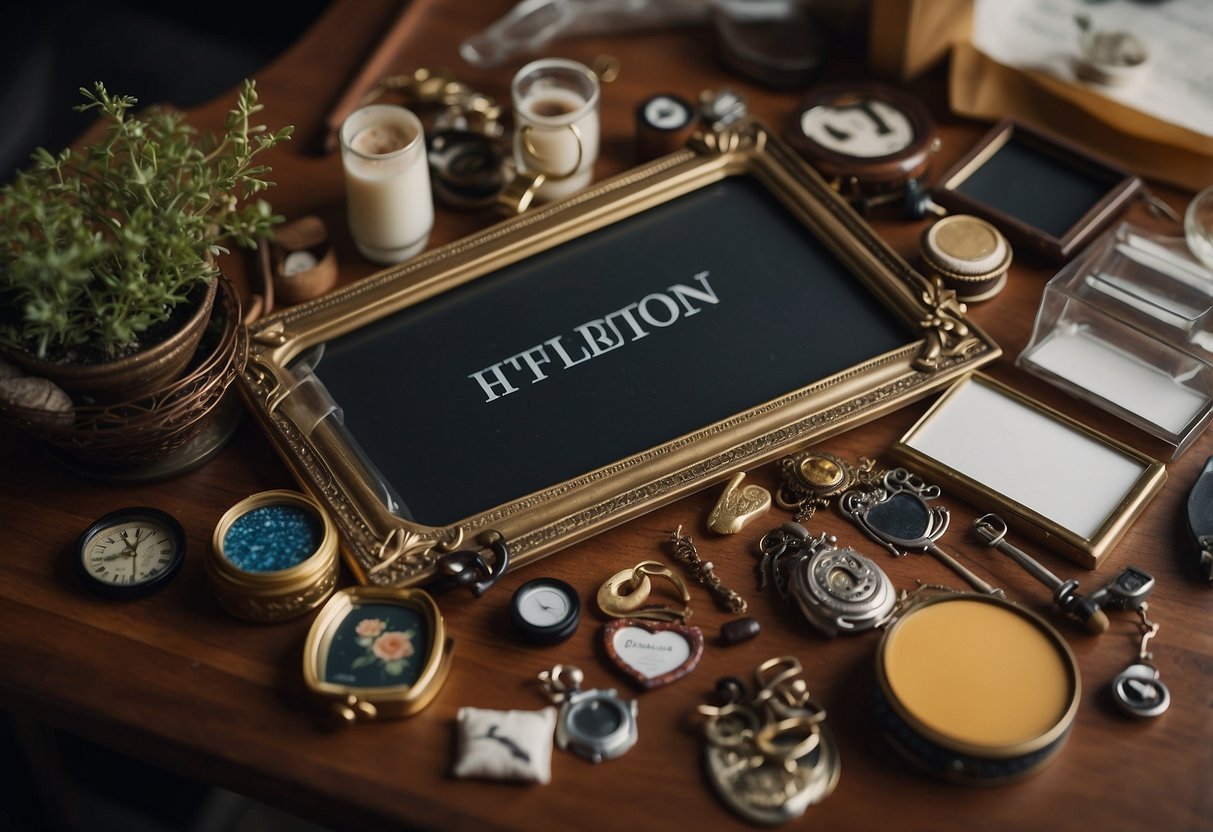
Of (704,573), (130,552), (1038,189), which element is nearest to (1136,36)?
(1038,189)

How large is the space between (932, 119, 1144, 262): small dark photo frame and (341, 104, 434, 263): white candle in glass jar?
0.65m

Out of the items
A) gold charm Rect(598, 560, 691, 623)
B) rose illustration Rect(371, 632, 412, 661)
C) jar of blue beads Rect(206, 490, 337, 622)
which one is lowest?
gold charm Rect(598, 560, 691, 623)

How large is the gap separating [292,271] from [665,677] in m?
0.68

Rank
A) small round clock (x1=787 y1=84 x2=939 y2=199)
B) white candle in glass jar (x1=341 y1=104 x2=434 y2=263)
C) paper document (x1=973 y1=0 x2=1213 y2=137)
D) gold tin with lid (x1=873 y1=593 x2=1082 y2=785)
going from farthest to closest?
paper document (x1=973 y1=0 x2=1213 y2=137)
small round clock (x1=787 y1=84 x2=939 y2=199)
white candle in glass jar (x1=341 y1=104 x2=434 y2=263)
gold tin with lid (x1=873 y1=593 x2=1082 y2=785)

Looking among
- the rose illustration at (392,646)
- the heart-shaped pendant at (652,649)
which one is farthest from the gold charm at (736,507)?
the rose illustration at (392,646)

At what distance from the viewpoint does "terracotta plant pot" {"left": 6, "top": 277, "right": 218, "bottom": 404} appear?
3.49 feet

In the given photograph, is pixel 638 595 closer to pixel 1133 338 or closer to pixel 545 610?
pixel 545 610

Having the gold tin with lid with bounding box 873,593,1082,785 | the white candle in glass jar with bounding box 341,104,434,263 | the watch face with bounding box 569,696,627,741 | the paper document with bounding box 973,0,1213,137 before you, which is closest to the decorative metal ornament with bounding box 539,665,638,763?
the watch face with bounding box 569,696,627,741

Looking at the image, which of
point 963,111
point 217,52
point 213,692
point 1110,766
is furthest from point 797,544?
point 217,52

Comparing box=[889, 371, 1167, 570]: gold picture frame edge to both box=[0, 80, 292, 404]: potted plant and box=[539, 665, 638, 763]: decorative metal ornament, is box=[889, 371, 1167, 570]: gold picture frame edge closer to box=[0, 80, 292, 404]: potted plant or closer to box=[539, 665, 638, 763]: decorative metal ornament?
box=[539, 665, 638, 763]: decorative metal ornament

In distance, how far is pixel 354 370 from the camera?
130cm

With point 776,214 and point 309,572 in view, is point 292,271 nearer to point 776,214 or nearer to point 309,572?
point 309,572

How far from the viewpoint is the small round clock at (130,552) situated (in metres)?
1.14

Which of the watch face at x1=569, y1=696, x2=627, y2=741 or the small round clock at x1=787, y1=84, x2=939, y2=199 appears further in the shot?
the small round clock at x1=787, y1=84, x2=939, y2=199
